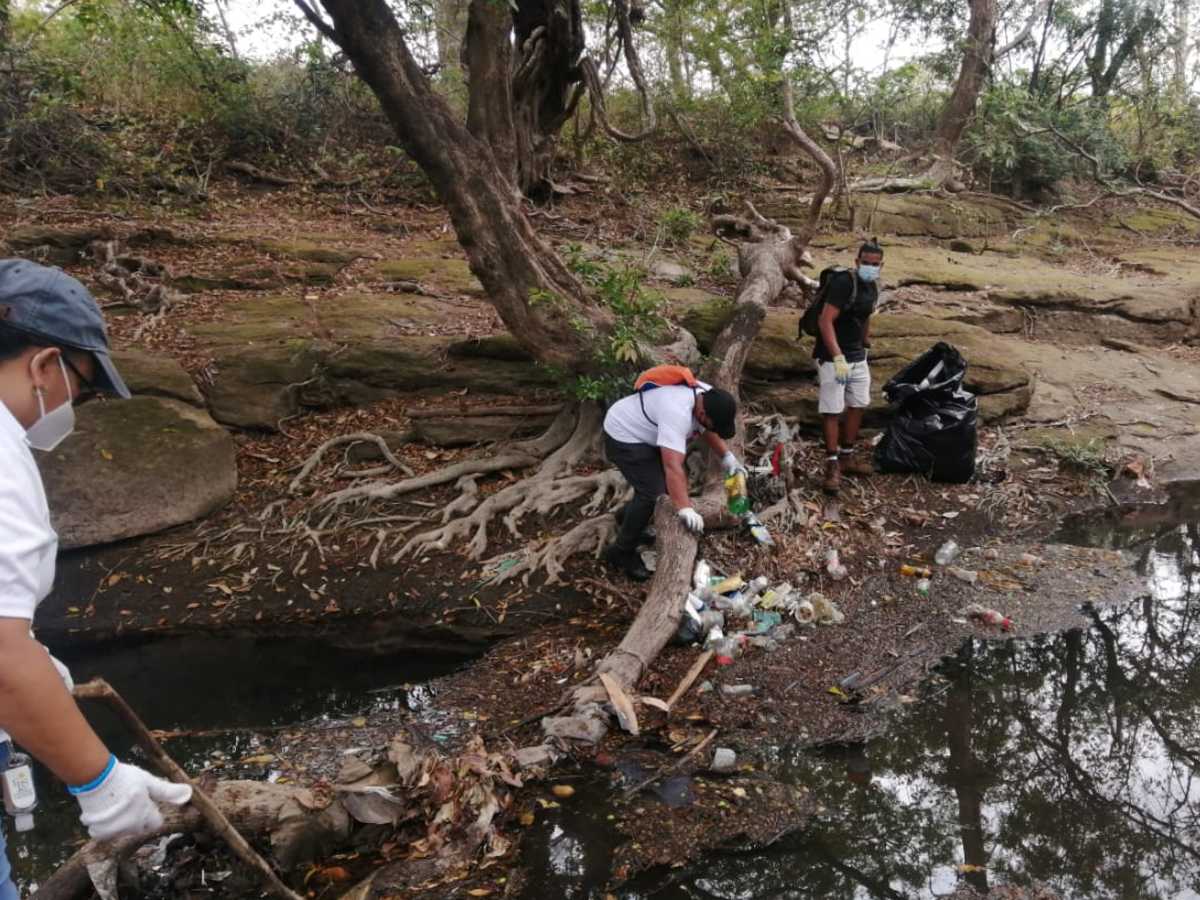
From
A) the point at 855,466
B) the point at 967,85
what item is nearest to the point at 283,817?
the point at 855,466

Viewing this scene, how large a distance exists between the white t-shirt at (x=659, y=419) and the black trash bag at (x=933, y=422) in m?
2.32

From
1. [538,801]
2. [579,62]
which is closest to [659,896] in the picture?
[538,801]

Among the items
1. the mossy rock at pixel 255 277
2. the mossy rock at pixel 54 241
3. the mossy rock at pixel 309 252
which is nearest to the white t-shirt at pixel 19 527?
the mossy rock at pixel 255 277

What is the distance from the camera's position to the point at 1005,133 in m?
12.1

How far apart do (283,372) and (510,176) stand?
2.70m

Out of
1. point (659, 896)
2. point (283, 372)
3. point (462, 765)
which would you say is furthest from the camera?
point (283, 372)

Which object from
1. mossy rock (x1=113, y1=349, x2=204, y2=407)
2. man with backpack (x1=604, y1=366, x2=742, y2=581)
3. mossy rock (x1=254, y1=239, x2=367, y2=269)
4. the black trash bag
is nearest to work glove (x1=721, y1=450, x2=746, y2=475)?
man with backpack (x1=604, y1=366, x2=742, y2=581)

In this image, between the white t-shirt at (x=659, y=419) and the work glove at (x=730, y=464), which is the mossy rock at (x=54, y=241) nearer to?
the white t-shirt at (x=659, y=419)

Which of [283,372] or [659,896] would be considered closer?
[659,896]

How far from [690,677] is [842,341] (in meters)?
3.00

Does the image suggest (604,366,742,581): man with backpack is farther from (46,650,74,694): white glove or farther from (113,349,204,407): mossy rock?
(113,349,204,407): mossy rock

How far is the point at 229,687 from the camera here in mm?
4609

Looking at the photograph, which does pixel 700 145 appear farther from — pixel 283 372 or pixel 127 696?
pixel 127 696

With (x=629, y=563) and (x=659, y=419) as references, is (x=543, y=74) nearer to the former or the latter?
(x=659, y=419)
